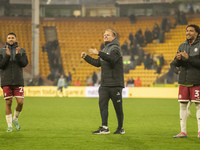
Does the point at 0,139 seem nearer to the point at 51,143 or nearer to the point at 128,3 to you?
the point at 51,143

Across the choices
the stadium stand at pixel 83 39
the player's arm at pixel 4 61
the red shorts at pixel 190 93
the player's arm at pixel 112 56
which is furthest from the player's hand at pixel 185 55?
the stadium stand at pixel 83 39

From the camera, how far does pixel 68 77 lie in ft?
102

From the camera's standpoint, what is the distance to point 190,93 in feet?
25.6

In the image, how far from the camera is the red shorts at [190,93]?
768 centimetres

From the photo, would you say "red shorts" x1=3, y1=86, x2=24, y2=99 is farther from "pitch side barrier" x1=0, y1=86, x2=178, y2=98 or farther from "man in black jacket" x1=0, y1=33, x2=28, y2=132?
"pitch side barrier" x1=0, y1=86, x2=178, y2=98

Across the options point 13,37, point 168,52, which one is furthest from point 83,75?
point 13,37

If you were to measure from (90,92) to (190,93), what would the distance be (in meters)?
19.9

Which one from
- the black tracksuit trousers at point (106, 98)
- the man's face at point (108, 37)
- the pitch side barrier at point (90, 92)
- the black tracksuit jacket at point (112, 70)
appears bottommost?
the pitch side barrier at point (90, 92)

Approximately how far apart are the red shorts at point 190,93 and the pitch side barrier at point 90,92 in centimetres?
1911

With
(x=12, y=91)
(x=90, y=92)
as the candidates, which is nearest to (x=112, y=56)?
(x=12, y=91)

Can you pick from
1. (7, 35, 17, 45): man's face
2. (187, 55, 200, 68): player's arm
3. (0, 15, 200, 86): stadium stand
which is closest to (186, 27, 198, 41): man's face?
(187, 55, 200, 68): player's arm

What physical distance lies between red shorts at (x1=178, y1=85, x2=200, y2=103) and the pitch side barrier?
19.1m

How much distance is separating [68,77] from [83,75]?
2269mm

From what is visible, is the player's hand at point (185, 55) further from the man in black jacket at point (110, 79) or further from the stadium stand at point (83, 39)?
the stadium stand at point (83, 39)
